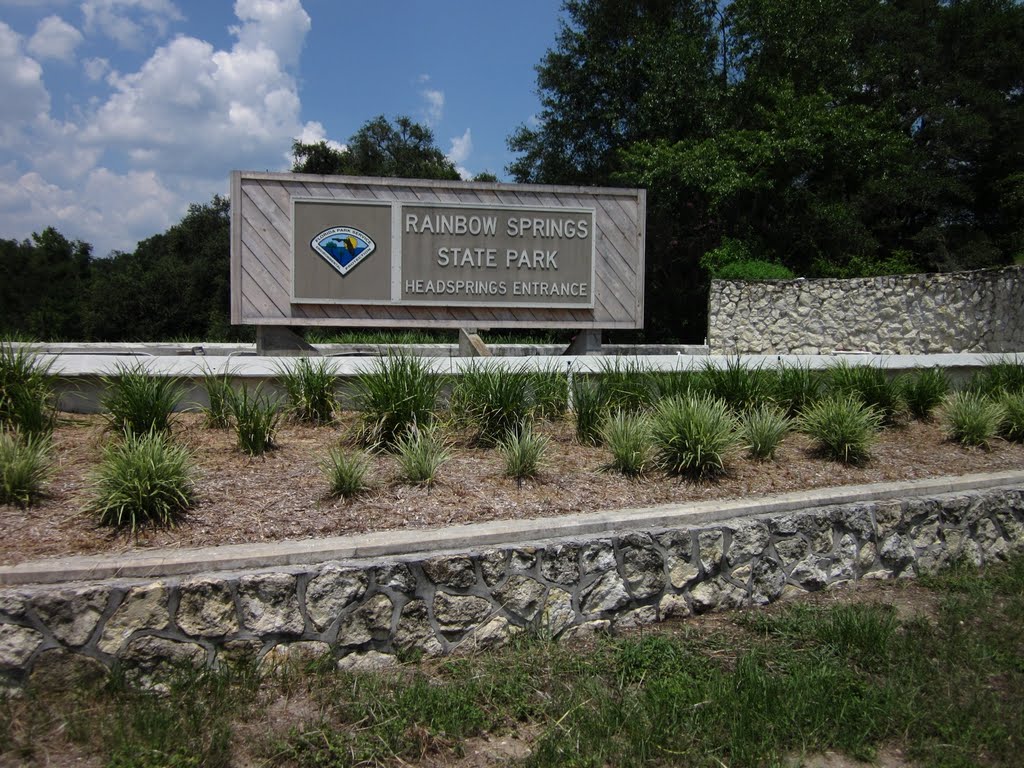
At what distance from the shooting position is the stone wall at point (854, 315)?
14414mm

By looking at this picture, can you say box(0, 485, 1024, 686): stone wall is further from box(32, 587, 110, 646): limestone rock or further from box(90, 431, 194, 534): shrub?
box(90, 431, 194, 534): shrub

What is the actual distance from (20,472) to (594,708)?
339 cm

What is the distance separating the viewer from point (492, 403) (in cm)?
600

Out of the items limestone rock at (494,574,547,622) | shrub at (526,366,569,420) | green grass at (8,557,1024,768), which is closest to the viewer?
green grass at (8,557,1024,768)

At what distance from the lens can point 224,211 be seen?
33.9 meters

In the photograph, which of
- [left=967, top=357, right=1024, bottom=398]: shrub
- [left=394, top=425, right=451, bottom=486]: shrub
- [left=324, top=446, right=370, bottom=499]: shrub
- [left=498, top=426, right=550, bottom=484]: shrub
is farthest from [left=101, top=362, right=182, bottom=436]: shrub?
[left=967, top=357, right=1024, bottom=398]: shrub

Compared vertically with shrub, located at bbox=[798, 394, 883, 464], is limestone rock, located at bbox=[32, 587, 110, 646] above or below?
below

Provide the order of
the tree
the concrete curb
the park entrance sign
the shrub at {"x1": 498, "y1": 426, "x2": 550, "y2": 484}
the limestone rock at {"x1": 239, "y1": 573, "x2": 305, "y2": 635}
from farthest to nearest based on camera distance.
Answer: the tree < the park entrance sign < the shrub at {"x1": 498, "y1": 426, "x2": 550, "y2": 484} < the limestone rock at {"x1": 239, "y1": 573, "x2": 305, "y2": 635} < the concrete curb

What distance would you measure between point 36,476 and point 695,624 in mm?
3953

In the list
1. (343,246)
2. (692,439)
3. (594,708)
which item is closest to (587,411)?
(692,439)

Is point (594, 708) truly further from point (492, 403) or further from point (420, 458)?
point (492, 403)

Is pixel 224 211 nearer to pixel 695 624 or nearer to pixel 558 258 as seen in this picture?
pixel 558 258

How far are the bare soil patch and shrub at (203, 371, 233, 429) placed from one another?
12 centimetres

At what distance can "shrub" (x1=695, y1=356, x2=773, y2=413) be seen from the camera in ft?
22.4
